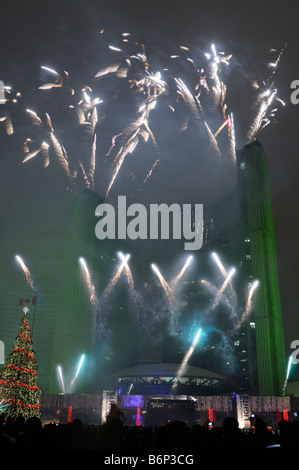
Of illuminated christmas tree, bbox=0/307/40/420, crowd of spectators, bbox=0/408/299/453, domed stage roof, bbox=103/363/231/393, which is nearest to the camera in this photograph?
crowd of spectators, bbox=0/408/299/453

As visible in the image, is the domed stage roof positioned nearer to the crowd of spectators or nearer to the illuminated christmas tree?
the illuminated christmas tree

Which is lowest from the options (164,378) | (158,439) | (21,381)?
(158,439)

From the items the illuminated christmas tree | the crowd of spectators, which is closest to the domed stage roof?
the illuminated christmas tree

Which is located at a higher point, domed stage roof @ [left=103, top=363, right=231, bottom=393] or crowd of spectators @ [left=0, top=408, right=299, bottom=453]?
domed stage roof @ [left=103, top=363, right=231, bottom=393]

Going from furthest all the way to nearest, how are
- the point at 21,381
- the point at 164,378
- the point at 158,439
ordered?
the point at 164,378
the point at 21,381
the point at 158,439

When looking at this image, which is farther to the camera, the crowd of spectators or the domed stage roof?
the domed stage roof

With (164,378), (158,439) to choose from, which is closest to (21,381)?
(158,439)

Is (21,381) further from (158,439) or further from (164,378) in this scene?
(164,378)

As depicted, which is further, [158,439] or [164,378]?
[164,378]
